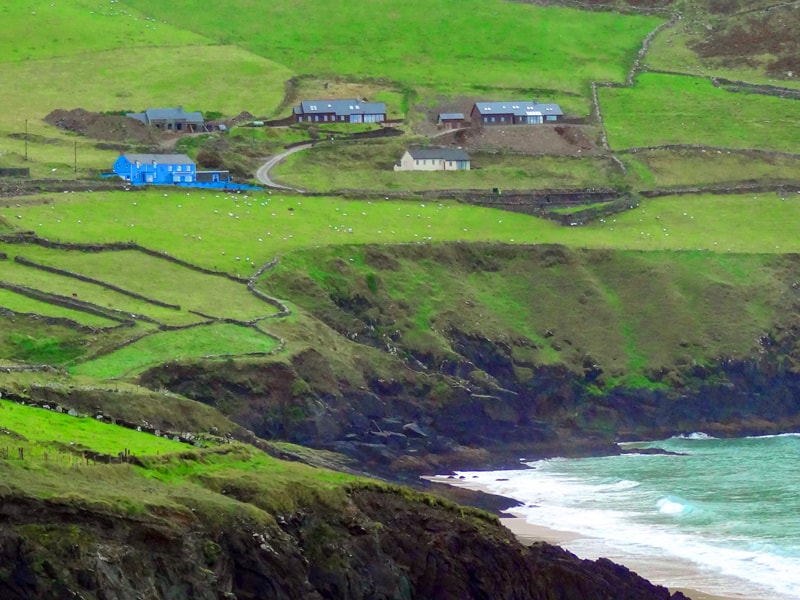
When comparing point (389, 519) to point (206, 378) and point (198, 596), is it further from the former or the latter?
point (206, 378)

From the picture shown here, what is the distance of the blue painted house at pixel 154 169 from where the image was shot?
16375 cm

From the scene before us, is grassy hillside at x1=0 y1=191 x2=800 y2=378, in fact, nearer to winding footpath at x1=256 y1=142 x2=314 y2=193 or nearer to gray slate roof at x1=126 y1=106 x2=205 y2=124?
winding footpath at x1=256 y1=142 x2=314 y2=193

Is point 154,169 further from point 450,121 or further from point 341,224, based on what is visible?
point 450,121

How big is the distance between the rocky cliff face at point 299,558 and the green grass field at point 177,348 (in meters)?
31.8

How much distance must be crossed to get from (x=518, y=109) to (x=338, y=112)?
17.2 meters

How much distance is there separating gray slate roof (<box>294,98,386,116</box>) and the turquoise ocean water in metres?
69.6

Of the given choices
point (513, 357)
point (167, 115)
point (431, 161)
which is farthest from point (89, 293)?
point (167, 115)

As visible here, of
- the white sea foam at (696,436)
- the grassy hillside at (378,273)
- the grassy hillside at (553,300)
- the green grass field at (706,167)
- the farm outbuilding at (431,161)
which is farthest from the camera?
the green grass field at (706,167)

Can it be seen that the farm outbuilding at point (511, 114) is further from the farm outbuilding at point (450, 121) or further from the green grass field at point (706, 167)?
the green grass field at point (706, 167)

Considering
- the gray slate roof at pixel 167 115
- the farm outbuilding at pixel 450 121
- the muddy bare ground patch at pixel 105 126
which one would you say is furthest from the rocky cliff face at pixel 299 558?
the farm outbuilding at pixel 450 121

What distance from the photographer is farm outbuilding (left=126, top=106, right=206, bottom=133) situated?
18850 centimetres

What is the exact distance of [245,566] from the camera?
7150 centimetres

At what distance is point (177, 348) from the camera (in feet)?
371

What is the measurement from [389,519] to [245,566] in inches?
326
